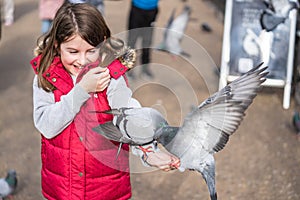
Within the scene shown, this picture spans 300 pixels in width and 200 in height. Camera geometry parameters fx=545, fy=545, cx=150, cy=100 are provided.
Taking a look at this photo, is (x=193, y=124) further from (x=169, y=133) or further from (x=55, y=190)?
(x=55, y=190)

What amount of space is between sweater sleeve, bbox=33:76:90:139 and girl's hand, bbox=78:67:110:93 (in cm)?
2

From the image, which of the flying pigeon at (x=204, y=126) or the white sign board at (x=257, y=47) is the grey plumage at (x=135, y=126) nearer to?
the flying pigeon at (x=204, y=126)

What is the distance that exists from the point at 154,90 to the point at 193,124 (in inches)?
161

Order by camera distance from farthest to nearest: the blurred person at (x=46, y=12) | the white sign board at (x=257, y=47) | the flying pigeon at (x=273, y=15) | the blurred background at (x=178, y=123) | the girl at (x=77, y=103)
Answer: the blurred person at (x=46, y=12), the white sign board at (x=257, y=47), the flying pigeon at (x=273, y=15), the blurred background at (x=178, y=123), the girl at (x=77, y=103)

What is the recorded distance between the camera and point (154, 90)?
20.5ft

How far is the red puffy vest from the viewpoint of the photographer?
2359 millimetres

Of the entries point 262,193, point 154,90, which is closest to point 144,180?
point 262,193

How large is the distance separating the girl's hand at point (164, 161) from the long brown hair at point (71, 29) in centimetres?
54

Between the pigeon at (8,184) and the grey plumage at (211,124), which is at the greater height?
the grey plumage at (211,124)

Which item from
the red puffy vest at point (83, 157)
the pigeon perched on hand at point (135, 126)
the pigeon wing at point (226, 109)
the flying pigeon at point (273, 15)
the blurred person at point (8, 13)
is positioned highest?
the pigeon wing at point (226, 109)

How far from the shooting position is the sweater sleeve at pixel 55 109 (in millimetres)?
2242

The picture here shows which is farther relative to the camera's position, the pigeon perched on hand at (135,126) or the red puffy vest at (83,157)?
the red puffy vest at (83,157)

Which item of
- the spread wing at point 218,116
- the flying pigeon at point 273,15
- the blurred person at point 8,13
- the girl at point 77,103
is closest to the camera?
the spread wing at point 218,116

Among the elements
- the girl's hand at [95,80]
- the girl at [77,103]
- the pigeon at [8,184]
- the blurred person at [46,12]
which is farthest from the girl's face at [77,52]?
the blurred person at [46,12]
